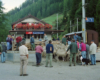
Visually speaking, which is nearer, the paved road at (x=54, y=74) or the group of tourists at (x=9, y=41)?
the paved road at (x=54, y=74)

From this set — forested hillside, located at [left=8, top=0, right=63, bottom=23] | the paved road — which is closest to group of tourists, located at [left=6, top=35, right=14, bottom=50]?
the paved road

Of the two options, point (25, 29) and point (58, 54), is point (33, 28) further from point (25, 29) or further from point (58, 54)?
point (58, 54)

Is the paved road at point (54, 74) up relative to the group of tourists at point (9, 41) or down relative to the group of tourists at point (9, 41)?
down

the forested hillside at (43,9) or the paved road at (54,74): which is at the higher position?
the forested hillside at (43,9)

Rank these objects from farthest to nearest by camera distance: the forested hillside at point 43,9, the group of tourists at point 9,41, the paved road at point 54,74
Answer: the forested hillside at point 43,9, the group of tourists at point 9,41, the paved road at point 54,74

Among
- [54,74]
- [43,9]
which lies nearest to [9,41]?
[54,74]

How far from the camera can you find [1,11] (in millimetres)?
55562

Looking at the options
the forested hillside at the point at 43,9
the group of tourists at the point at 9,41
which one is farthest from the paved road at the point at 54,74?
the forested hillside at the point at 43,9

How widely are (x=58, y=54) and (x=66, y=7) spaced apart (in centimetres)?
8866

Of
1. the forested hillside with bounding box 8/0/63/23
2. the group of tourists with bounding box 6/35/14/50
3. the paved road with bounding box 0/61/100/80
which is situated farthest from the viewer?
the forested hillside with bounding box 8/0/63/23

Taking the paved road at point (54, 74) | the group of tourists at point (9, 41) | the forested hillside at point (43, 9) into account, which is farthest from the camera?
the forested hillside at point (43, 9)

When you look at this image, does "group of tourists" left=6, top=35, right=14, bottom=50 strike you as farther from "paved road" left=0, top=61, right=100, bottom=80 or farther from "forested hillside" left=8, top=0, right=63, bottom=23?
"forested hillside" left=8, top=0, right=63, bottom=23

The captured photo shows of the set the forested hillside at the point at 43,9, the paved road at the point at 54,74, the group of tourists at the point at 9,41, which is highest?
the forested hillside at the point at 43,9

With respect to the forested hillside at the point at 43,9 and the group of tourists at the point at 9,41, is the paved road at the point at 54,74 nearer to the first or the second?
the group of tourists at the point at 9,41
